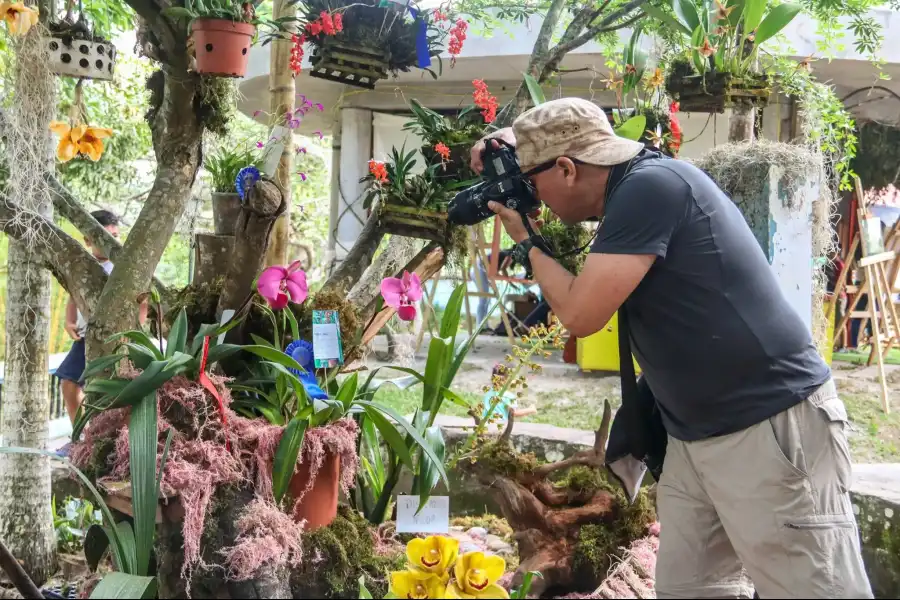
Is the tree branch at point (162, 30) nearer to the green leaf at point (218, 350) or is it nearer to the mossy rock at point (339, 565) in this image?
the green leaf at point (218, 350)

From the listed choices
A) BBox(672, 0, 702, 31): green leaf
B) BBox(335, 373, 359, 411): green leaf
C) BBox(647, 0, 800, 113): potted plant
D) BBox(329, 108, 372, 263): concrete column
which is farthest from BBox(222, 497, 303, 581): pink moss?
BBox(329, 108, 372, 263): concrete column

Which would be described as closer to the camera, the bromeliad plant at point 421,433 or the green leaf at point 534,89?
the bromeliad plant at point 421,433

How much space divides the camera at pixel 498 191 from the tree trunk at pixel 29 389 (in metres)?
1.66

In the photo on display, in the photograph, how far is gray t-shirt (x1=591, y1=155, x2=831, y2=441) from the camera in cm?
143

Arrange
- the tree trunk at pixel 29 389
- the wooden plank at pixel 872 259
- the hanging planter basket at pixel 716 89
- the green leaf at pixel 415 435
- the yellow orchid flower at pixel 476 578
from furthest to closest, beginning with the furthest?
the wooden plank at pixel 872 259, the hanging planter basket at pixel 716 89, the tree trunk at pixel 29 389, the green leaf at pixel 415 435, the yellow orchid flower at pixel 476 578

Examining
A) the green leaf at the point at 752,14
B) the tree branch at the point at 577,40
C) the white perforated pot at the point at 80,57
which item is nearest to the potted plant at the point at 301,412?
the white perforated pot at the point at 80,57

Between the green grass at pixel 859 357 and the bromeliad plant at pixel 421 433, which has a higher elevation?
the bromeliad plant at pixel 421 433

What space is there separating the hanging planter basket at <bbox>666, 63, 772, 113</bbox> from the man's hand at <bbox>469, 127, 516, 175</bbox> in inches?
58.6

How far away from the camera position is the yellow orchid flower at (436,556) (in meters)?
1.08

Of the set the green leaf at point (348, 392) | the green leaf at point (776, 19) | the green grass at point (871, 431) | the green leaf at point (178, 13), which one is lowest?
the green grass at point (871, 431)

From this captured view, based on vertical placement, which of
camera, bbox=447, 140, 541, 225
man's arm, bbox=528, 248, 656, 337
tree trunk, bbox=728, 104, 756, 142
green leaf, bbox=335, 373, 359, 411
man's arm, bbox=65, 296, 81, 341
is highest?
tree trunk, bbox=728, 104, 756, 142

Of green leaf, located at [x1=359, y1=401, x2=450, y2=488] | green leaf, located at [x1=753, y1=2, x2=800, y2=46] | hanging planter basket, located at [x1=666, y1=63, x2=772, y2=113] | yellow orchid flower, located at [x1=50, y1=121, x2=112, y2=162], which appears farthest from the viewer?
hanging planter basket, located at [x1=666, y1=63, x2=772, y2=113]

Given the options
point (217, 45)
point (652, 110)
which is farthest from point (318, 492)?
point (652, 110)

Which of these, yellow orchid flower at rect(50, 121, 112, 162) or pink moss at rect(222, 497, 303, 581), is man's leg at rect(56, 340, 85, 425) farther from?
pink moss at rect(222, 497, 303, 581)
